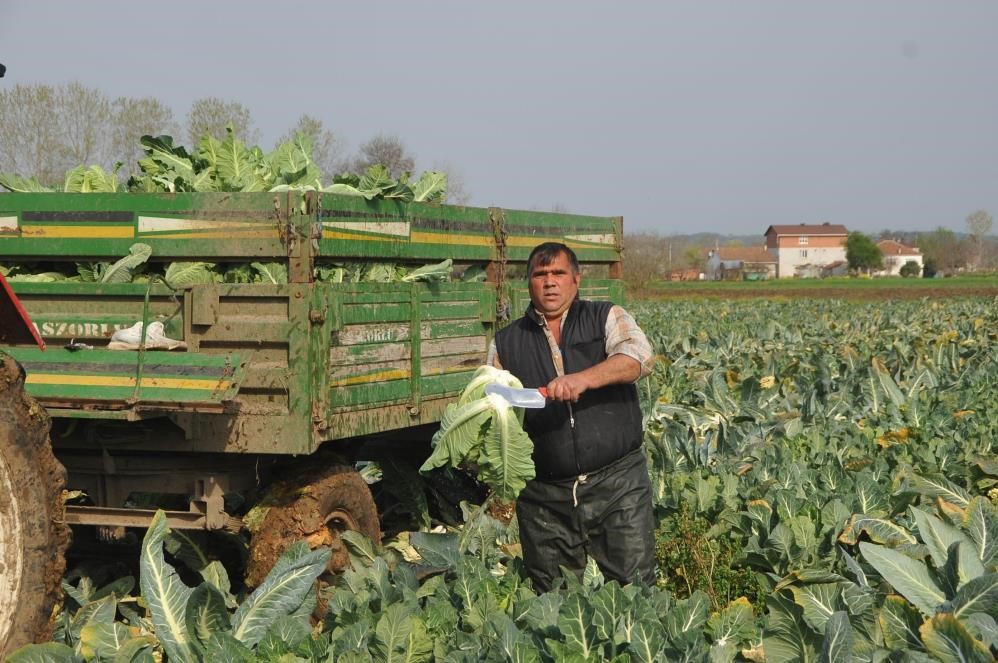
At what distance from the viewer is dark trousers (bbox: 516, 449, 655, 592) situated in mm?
4668

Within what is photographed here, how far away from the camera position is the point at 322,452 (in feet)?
19.7

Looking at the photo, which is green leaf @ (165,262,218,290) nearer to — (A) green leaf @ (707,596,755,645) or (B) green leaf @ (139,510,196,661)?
(B) green leaf @ (139,510,196,661)

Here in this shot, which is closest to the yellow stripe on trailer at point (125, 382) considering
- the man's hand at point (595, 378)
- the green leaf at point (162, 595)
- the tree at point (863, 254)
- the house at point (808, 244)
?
the green leaf at point (162, 595)

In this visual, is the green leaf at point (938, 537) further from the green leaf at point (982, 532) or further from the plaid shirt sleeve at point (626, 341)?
the plaid shirt sleeve at point (626, 341)

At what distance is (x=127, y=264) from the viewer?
5.71m

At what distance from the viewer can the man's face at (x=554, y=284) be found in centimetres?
456

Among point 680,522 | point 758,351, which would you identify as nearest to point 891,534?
point 680,522

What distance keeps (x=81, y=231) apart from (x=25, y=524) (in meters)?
2.08

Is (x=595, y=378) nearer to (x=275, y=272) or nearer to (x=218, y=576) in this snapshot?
(x=218, y=576)

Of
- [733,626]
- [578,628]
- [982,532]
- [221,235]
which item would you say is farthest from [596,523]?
[221,235]

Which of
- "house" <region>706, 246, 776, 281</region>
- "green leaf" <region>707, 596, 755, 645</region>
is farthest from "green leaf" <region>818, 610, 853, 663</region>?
"house" <region>706, 246, 776, 281</region>

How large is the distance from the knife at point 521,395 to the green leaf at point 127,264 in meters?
2.29

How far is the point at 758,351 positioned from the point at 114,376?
11097mm

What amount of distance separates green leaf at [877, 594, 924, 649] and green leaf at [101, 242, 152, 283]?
154 inches
